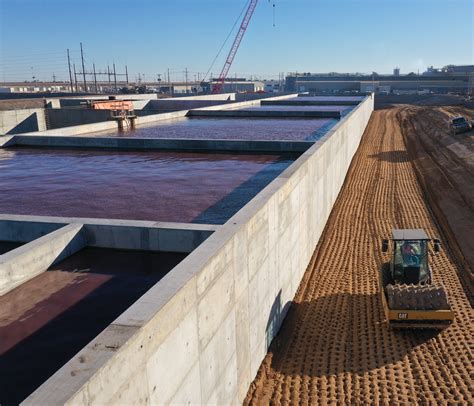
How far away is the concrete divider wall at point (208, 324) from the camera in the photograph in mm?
4605

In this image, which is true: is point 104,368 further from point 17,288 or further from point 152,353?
point 17,288

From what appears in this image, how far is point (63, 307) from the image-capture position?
701 cm

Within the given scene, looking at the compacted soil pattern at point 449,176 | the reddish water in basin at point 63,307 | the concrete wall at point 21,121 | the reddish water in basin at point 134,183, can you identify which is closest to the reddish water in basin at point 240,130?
the reddish water in basin at point 134,183

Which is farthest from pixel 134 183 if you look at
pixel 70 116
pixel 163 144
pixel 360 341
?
pixel 70 116

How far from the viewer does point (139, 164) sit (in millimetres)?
17844

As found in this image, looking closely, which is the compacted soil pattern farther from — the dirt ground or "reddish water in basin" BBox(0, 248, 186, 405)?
"reddish water in basin" BBox(0, 248, 186, 405)

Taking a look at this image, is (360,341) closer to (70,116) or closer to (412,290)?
(412,290)

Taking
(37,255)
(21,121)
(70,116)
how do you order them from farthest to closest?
(70,116), (21,121), (37,255)

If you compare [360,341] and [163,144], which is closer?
[360,341]

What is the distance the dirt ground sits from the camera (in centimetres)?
913

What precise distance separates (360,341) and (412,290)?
182 cm

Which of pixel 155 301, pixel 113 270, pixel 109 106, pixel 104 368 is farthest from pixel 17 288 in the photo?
pixel 109 106

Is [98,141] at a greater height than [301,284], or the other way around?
[98,141]

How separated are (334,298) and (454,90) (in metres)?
140
